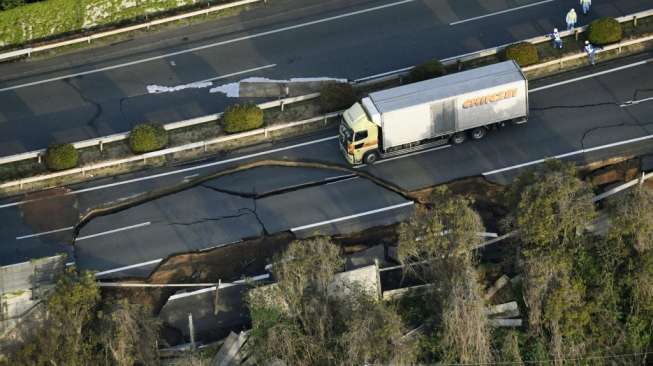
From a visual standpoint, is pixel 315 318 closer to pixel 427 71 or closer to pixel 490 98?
pixel 490 98

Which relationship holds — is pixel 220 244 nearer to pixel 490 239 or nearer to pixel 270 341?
pixel 270 341

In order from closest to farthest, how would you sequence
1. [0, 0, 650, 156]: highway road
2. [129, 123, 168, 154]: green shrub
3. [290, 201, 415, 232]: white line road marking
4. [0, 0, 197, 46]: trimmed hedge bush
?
[290, 201, 415, 232]: white line road marking < [129, 123, 168, 154]: green shrub < [0, 0, 650, 156]: highway road < [0, 0, 197, 46]: trimmed hedge bush

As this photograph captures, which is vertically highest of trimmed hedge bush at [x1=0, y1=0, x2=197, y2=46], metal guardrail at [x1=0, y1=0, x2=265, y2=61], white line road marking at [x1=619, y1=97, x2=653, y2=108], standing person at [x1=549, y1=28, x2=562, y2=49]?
trimmed hedge bush at [x1=0, y1=0, x2=197, y2=46]

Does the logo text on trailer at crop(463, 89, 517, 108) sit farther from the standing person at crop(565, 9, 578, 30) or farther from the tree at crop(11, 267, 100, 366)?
the tree at crop(11, 267, 100, 366)

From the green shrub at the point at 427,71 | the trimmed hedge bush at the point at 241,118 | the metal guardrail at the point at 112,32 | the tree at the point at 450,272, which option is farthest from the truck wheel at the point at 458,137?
the metal guardrail at the point at 112,32

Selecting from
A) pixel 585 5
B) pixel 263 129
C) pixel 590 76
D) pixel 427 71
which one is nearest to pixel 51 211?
pixel 263 129

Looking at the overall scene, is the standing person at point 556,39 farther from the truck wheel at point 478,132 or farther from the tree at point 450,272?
the tree at point 450,272

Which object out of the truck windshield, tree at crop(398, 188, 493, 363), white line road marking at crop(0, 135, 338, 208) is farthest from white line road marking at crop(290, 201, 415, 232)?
white line road marking at crop(0, 135, 338, 208)

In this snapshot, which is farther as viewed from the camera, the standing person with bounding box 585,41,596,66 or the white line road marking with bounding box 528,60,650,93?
the standing person with bounding box 585,41,596,66
